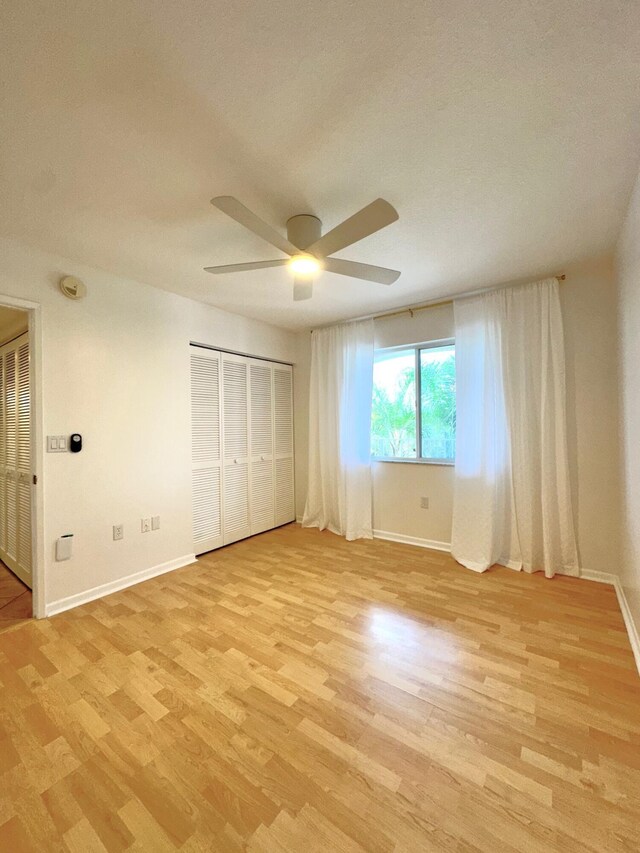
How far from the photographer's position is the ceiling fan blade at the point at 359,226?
1366 millimetres

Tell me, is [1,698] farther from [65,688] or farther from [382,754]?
[382,754]

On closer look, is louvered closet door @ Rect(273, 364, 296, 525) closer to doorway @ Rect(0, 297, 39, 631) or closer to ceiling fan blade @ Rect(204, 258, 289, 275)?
ceiling fan blade @ Rect(204, 258, 289, 275)

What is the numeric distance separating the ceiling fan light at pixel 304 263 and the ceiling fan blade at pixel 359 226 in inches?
3.4

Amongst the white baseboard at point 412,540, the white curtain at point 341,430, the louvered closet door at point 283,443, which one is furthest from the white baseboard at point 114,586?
the white baseboard at point 412,540

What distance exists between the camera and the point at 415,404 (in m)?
3.47

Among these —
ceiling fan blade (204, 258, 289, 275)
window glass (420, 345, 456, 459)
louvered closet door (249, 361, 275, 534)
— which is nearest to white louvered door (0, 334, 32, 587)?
ceiling fan blade (204, 258, 289, 275)

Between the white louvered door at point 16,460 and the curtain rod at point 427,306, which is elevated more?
the curtain rod at point 427,306

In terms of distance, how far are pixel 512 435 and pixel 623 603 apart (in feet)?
4.33

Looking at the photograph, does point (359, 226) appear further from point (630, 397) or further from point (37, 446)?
point (37, 446)

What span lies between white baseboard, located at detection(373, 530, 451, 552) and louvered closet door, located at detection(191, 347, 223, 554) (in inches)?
68.4

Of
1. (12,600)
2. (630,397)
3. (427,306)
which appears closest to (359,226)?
(630,397)

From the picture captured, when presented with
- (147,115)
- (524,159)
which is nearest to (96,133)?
(147,115)

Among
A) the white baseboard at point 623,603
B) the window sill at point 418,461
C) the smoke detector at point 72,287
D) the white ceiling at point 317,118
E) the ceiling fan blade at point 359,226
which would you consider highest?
the white ceiling at point 317,118

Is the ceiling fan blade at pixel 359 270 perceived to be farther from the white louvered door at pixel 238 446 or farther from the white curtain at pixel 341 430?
the white louvered door at pixel 238 446
